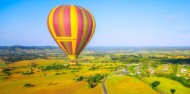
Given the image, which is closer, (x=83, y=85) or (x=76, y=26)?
(x=76, y=26)

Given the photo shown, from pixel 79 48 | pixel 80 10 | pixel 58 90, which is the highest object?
pixel 80 10

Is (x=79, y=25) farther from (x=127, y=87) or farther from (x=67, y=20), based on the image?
(x=127, y=87)

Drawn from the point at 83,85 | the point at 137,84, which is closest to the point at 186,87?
the point at 137,84

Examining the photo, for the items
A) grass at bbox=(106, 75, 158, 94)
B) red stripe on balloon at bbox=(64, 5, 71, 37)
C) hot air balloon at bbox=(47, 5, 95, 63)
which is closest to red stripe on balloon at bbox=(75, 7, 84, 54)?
hot air balloon at bbox=(47, 5, 95, 63)

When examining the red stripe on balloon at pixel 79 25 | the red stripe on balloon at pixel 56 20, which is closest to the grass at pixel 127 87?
the red stripe on balloon at pixel 79 25

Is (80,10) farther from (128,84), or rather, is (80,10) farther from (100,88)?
(128,84)

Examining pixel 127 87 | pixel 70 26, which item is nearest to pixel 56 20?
pixel 70 26

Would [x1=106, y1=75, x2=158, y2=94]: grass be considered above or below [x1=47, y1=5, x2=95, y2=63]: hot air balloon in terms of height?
below

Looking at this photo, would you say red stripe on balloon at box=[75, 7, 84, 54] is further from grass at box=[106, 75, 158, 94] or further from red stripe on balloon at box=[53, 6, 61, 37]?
grass at box=[106, 75, 158, 94]

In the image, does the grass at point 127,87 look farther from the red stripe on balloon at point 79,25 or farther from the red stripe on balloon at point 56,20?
the red stripe on balloon at point 56,20
